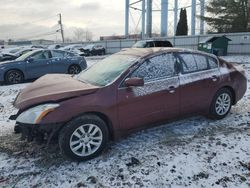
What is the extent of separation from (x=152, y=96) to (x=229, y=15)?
2783 cm

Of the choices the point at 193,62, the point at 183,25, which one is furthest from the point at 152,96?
the point at 183,25

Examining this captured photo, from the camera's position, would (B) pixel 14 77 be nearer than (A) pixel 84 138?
No

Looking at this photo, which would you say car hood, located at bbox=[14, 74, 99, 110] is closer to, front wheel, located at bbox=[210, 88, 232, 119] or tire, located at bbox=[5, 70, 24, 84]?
front wheel, located at bbox=[210, 88, 232, 119]

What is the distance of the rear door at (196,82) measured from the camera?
4.46 m

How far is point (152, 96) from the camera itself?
405 cm

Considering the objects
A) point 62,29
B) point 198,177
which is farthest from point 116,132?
point 62,29

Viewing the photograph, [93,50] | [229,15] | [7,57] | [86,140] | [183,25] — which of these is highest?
[229,15]

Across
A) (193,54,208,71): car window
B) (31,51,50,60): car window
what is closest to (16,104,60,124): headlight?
(193,54,208,71): car window

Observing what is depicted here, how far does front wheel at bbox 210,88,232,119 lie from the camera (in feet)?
16.3

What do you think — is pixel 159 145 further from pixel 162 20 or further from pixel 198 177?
pixel 162 20

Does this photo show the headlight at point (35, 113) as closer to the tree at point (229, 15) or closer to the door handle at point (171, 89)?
the door handle at point (171, 89)

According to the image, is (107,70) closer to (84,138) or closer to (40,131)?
(84,138)

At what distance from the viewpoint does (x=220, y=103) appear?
5.07 m

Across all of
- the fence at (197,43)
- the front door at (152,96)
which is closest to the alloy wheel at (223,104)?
the front door at (152,96)
